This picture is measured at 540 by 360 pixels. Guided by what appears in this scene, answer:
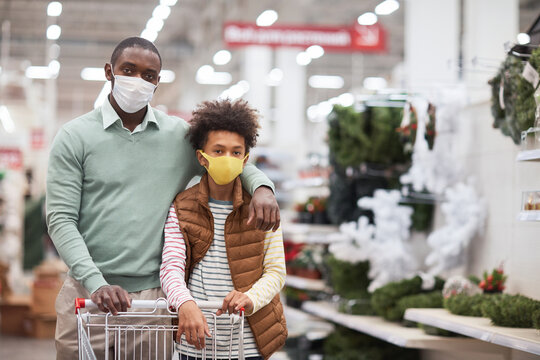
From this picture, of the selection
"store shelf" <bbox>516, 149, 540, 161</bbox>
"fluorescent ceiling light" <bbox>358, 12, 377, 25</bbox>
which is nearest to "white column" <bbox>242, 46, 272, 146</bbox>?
"fluorescent ceiling light" <bbox>358, 12, 377, 25</bbox>

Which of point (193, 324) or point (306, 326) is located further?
point (306, 326)

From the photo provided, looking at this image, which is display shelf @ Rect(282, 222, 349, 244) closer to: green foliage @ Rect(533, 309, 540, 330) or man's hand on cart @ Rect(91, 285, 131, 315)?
green foliage @ Rect(533, 309, 540, 330)

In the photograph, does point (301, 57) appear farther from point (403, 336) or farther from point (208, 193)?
point (208, 193)

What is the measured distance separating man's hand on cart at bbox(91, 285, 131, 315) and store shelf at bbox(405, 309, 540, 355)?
184 cm

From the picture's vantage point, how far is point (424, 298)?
5.00 m

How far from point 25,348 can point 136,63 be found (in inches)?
269

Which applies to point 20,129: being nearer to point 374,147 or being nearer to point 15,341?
point 15,341

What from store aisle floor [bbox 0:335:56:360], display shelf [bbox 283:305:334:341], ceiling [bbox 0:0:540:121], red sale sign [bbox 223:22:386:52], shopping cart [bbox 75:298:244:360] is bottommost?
store aisle floor [bbox 0:335:56:360]

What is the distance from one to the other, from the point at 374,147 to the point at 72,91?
2239 centimetres

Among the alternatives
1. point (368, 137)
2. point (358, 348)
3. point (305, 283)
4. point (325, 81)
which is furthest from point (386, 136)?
point (325, 81)

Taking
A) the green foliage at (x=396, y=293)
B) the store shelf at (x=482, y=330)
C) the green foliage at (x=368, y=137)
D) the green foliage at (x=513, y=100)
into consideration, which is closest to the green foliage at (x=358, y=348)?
the green foliage at (x=396, y=293)

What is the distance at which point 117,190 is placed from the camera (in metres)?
2.64

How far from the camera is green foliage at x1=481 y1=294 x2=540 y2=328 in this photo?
149 inches

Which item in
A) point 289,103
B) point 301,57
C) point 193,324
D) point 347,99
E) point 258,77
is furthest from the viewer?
point 301,57
